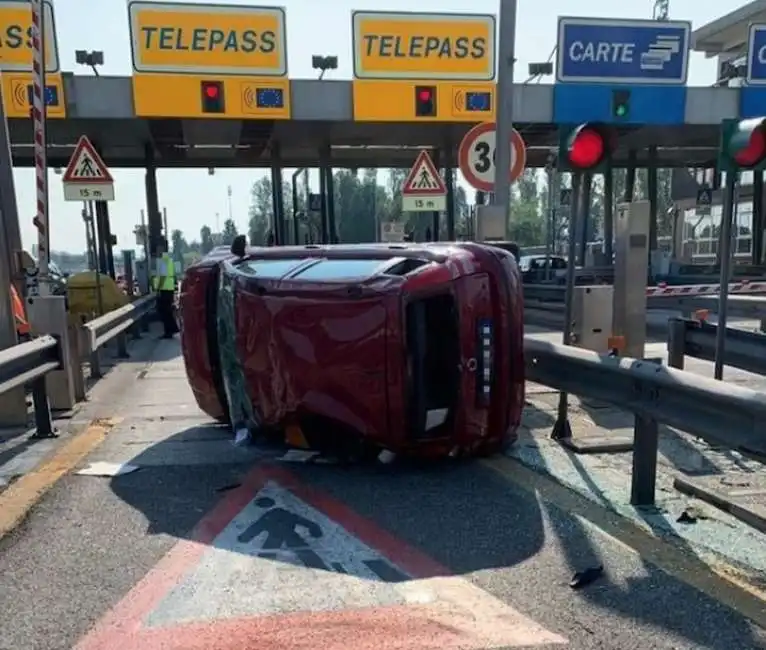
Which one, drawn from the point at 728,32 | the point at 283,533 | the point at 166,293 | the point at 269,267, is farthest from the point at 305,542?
the point at 728,32

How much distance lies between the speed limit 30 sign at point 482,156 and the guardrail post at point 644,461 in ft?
13.6

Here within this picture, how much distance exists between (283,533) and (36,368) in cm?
279

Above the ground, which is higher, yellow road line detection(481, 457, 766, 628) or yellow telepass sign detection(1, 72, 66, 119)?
yellow telepass sign detection(1, 72, 66, 119)

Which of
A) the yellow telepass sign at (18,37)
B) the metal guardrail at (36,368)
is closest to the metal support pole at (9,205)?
the metal guardrail at (36,368)

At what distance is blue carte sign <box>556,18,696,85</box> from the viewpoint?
45.2ft

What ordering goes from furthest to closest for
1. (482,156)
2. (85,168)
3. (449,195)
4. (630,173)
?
(630,173), (449,195), (85,168), (482,156)

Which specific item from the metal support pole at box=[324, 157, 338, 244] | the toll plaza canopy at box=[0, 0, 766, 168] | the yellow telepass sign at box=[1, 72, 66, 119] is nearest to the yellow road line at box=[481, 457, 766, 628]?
the toll plaza canopy at box=[0, 0, 766, 168]

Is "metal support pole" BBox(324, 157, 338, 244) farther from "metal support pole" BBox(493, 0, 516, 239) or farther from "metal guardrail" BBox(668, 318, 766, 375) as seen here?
"metal guardrail" BBox(668, 318, 766, 375)

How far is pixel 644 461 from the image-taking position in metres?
3.59

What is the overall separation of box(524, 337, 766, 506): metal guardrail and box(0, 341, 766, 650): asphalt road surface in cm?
46

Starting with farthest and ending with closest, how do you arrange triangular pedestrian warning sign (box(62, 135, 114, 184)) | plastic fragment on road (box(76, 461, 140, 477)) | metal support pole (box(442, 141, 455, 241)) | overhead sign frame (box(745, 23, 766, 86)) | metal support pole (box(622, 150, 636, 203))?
metal support pole (box(622, 150, 636, 203)) → metal support pole (box(442, 141, 455, 241)) → overhead sign frame (box(745, 23, 766, 86)) → triangular pedestrian warning sign (box(62, 135, 114, 184)) → plastic fragment on road (box(76, 461, 140, 477))

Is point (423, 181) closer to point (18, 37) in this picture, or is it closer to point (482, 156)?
point (482, 156)

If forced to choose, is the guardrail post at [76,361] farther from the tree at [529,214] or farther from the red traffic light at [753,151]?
the tree at [529,214]

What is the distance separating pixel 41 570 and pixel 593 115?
45.8ft
